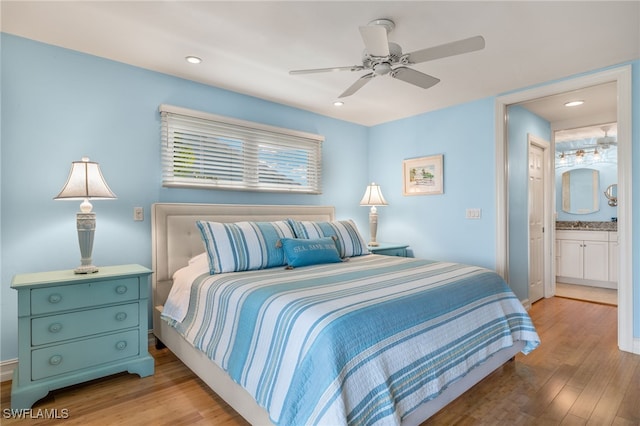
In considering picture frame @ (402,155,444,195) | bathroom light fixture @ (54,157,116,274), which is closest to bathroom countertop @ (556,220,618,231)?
picture frame @ (402,155,444,195)

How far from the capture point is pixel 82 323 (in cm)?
208

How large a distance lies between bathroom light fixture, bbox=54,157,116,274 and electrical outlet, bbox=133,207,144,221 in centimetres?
46

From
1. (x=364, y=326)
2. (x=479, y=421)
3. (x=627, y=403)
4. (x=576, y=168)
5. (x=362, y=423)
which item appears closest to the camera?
(x=362, y=423)

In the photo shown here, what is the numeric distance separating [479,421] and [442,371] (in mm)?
413

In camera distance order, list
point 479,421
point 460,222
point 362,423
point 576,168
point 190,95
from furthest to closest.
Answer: point 576,168 < point 460,222 < point 190,95 < point 479,421 < point 362,423

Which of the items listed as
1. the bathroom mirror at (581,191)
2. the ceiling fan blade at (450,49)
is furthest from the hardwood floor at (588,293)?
the ceiling fan blade at (450,49)

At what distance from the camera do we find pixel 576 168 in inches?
217

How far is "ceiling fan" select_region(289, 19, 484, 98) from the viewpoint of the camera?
5.80 ft

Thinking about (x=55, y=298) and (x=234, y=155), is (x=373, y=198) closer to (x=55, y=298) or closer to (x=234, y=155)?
(x=234, y=155)

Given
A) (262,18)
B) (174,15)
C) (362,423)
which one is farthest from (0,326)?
(262,18)

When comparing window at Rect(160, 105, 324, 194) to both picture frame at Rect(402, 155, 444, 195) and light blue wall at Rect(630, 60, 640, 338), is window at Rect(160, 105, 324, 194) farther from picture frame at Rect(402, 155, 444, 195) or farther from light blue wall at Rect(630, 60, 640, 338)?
light blue wall at Rect(630, 60, 640, 338)

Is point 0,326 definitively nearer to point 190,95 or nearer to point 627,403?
point 190,95

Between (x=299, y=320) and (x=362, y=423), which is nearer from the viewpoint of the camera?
(x=362, y=423)

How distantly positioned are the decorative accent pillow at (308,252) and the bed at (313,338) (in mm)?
76
